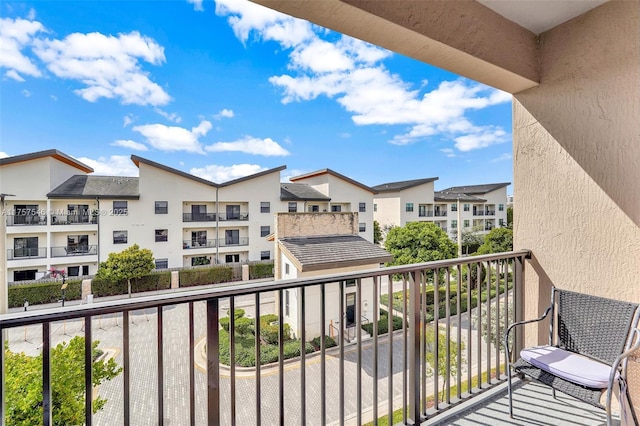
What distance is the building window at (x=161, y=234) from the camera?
13.9m

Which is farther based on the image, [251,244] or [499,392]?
[251,244]

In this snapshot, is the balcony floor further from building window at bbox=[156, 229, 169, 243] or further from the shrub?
building window at bbox=[156, 229, 169, 243]

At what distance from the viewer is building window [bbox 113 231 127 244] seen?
43.0ft

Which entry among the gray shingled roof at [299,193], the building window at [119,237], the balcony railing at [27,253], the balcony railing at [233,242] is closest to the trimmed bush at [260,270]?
the balcony railing at [233,242]

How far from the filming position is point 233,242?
1557cm

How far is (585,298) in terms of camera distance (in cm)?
152

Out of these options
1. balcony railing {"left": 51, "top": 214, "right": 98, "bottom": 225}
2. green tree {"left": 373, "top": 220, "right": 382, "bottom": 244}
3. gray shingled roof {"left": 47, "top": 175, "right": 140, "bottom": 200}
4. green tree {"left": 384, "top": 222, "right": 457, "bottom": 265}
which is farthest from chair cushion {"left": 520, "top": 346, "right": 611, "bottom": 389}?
green tree {"left": 373, "top": 220, "right": 382, "bottom": 244}

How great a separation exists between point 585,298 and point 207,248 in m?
15.3

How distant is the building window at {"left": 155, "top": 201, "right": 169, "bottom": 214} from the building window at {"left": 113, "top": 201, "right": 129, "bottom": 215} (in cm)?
126

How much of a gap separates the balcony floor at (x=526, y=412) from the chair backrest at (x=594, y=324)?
0.31 meters

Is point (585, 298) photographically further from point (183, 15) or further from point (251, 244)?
point (251, 244)

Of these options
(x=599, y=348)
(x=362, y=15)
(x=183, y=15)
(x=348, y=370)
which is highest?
(x=183, y=15)

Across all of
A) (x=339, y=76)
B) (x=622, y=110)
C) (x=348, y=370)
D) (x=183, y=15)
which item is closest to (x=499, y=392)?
(x=622, y=110)

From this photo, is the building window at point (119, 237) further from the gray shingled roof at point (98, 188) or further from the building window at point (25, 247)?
the building window at point (25, 247)
